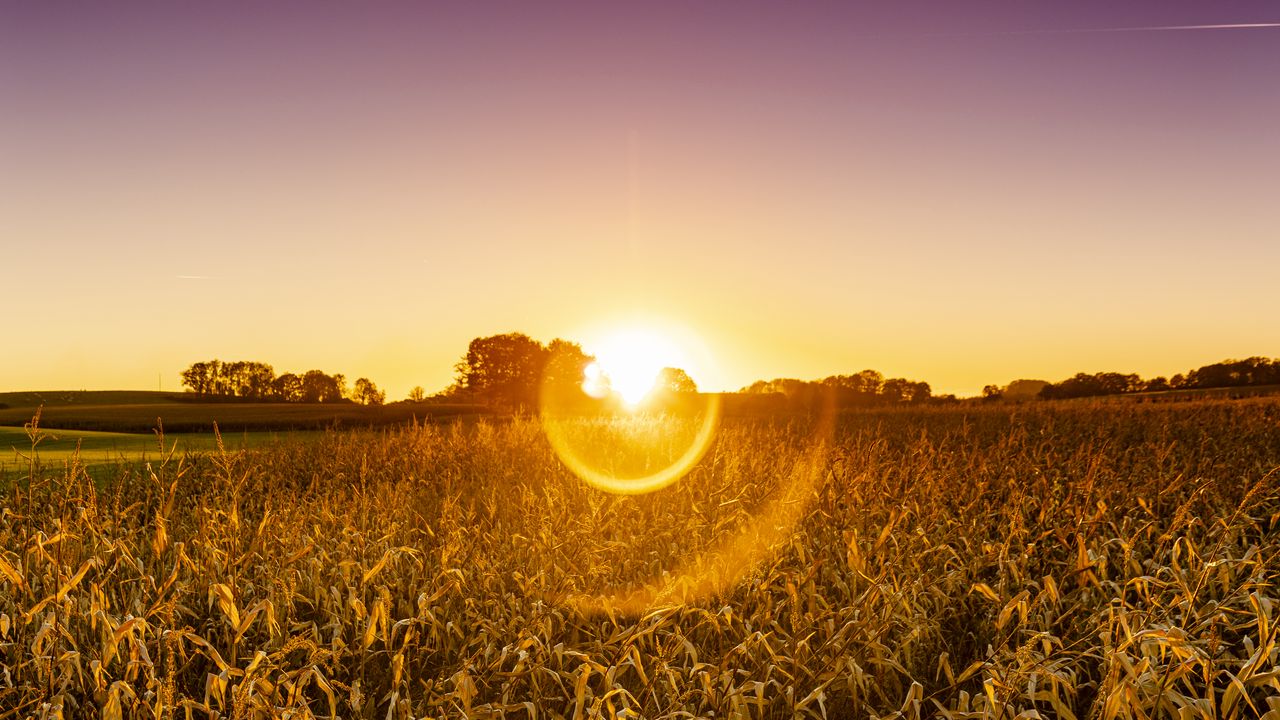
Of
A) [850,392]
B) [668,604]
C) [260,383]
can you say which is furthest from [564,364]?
[668,604]

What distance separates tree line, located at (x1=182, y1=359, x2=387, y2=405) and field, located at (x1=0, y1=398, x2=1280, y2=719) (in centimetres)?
10767

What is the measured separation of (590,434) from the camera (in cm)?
1595

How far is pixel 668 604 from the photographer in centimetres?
441

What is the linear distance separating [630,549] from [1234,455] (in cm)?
1217

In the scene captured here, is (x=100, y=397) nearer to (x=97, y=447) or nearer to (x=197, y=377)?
(x=197, y=377)

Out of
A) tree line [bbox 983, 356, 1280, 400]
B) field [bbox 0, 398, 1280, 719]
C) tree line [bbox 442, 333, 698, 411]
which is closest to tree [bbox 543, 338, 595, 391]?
tree line [bbox 442, 333, 698, 411]

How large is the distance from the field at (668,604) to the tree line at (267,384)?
353 ft

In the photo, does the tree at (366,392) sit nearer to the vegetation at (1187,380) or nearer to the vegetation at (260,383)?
the vegetation at (260,383)

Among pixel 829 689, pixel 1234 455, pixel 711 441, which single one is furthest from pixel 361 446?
pixel 1234 455

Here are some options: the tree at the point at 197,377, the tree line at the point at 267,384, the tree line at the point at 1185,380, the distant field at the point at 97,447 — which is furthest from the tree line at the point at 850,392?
the tree at the point at 197,377

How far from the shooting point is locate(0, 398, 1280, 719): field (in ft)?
10.6

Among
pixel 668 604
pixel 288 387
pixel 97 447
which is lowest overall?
pixel 668 604

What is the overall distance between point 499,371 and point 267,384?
Result: 2465 inches

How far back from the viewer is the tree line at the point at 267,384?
107438mm
